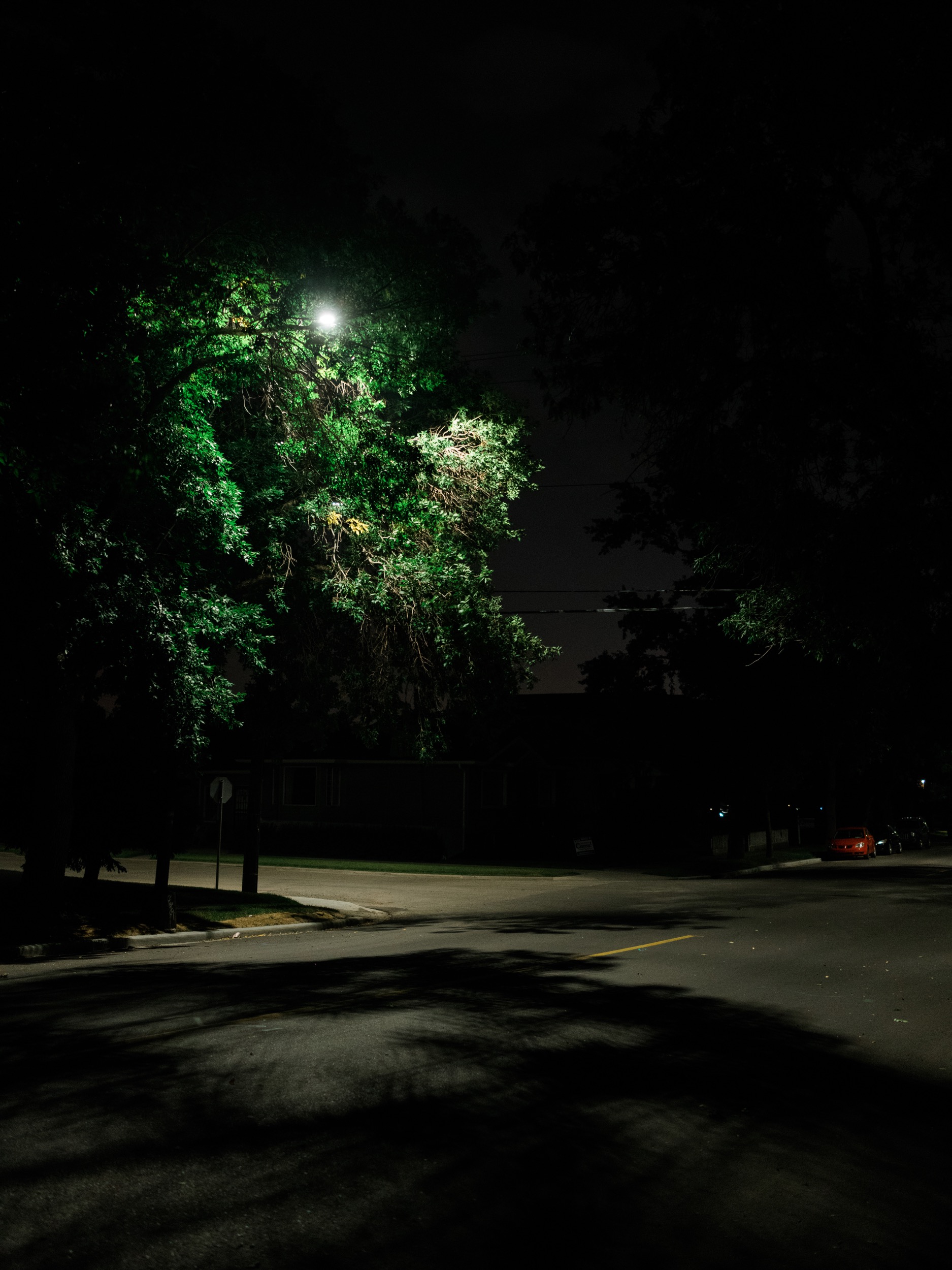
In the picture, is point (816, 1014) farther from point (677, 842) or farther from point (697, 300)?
point (677, 842)

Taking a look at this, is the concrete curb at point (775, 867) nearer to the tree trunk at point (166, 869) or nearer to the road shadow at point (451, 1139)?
the tree trunk at point (166, 869)

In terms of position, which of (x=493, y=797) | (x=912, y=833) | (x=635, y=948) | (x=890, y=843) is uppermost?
(x=493, y=797)

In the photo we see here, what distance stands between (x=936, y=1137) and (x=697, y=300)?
9.96 meters

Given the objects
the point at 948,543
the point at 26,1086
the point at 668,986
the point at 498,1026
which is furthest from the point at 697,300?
the point at 26,1086

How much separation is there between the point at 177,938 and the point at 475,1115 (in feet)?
39.9

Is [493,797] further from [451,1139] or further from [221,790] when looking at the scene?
[451,1139]

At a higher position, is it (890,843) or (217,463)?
(217,463)

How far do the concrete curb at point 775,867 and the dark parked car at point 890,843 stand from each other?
6.66 meters

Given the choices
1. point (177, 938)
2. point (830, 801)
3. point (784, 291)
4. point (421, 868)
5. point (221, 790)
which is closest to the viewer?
point (784, 291)

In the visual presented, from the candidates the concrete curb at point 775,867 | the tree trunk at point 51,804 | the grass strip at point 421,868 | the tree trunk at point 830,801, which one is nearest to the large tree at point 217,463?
the tree trunk at point 51,804

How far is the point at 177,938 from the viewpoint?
17.2 meters

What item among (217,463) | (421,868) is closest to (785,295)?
(217,463)

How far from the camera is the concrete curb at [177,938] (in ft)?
50.3

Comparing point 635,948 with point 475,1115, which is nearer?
point 475,1115
